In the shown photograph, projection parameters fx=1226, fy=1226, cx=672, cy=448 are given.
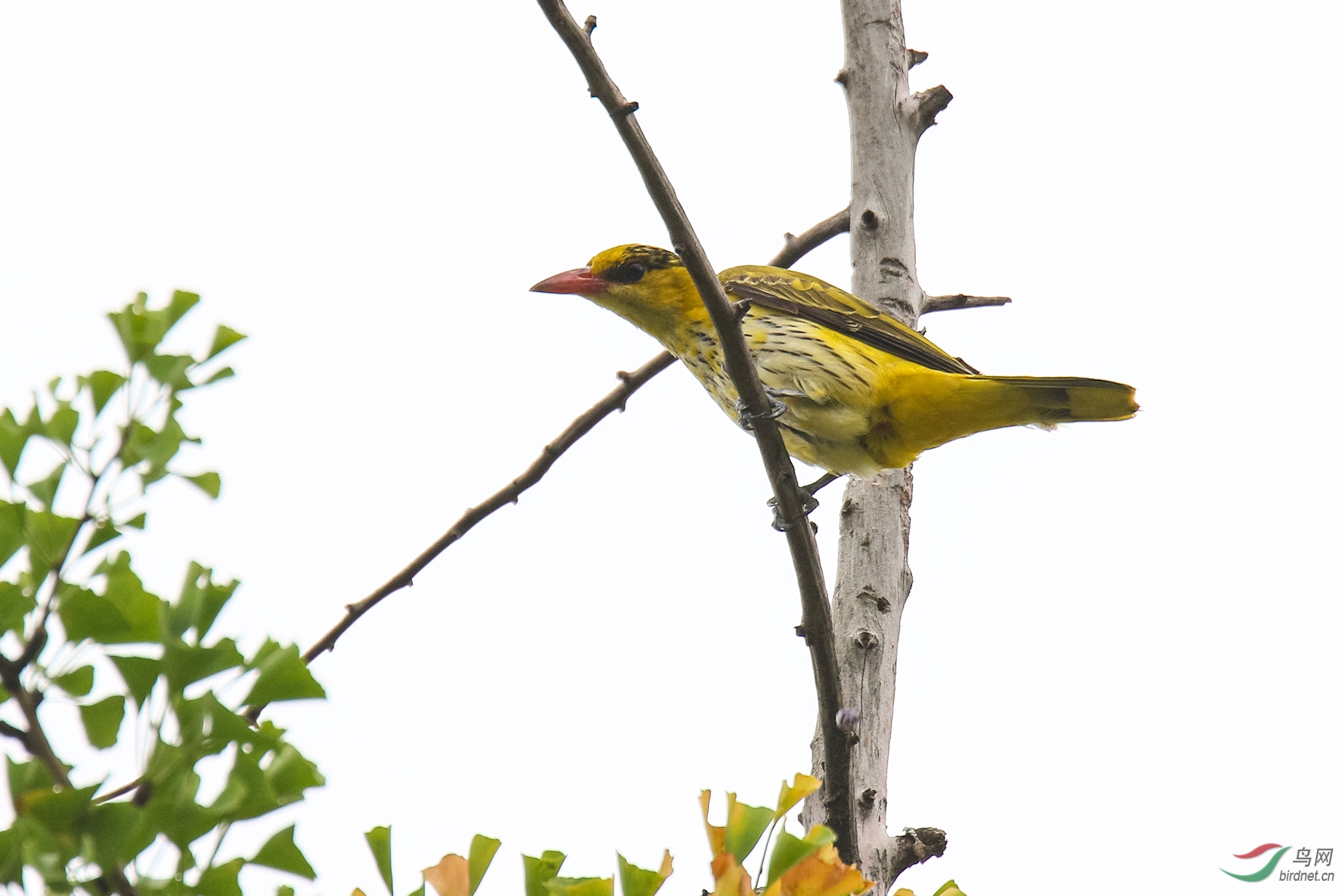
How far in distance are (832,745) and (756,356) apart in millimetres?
2000

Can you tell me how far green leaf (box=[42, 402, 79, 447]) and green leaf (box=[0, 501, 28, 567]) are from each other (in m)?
0.09

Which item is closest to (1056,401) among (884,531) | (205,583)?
(884,531)

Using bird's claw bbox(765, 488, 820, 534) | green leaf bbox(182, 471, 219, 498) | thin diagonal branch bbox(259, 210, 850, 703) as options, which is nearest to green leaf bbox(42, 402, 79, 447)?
green leaf bbox(182, 471, 219, 498)

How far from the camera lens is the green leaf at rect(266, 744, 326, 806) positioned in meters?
1.13

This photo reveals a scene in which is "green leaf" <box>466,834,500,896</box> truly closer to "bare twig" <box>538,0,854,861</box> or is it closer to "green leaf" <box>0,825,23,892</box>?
"green leaf" <box>0,825,23,892</box>

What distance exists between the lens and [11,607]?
1038 millimetres

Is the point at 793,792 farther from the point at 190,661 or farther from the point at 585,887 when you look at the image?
the point at 190,661

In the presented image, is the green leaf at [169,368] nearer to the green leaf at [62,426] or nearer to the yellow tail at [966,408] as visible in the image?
the green leaf at [62,426]

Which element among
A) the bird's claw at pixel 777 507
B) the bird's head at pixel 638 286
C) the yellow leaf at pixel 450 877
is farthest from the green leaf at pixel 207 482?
the bird's head at pixel 638 286

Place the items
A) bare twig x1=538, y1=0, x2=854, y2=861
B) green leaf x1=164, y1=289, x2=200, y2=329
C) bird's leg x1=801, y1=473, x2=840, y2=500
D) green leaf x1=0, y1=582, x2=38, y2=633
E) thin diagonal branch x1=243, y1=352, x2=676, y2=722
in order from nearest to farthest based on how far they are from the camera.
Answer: green leaf x1=0, y1=582, x2=38, y2=633 < green leaf x1=164, y1=289, x2=200, y2=329 < bare twig x1=538, y1=0, x2=854, y2=861 < thin diagonal branch x1=243, y1=352, x2=676, y2=722 < bird's leg x1=801, y1=473, x2=840, y2=500

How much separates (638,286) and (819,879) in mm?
3334

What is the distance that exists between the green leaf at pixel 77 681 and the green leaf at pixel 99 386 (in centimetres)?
28

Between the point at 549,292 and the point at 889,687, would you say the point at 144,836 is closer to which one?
the point at 889,687

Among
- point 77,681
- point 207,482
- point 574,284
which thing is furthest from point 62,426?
point 574,284
